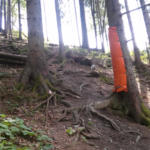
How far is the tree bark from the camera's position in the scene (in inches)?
199

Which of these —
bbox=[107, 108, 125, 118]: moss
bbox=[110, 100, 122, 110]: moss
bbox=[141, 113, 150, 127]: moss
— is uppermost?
bbox=[110, 100, 122, 110]: moss

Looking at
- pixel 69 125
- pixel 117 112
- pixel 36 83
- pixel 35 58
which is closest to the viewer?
pixel 69 125

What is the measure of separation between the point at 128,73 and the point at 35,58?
388cm

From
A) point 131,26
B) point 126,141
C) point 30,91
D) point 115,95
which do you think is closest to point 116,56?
point 115,95

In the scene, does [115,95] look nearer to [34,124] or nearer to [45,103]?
[45,103]

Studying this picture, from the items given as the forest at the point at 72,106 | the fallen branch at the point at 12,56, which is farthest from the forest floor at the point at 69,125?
the fallen branch at the point at 12,56

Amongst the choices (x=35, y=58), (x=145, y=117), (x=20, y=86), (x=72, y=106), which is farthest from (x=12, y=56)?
(x=145, y=117)

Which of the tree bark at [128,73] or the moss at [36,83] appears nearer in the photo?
the tree bark at [128,73]

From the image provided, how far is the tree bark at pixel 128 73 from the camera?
5050 mm

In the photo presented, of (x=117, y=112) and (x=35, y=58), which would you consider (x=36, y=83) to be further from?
(x=117, y=112)

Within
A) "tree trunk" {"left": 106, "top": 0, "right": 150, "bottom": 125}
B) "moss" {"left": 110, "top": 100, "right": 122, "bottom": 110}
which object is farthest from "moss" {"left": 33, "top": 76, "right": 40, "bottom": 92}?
"tree trunk" {"left": 106, "top": 0, "right": 150, "bottom": 125}

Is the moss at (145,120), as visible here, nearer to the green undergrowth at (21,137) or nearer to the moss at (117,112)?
the moss at (117,112)

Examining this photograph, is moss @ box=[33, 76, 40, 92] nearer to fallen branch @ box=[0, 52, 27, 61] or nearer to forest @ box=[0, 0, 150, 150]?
forest @ box=[0, 0, 150, 150]

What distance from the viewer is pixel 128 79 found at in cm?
529
